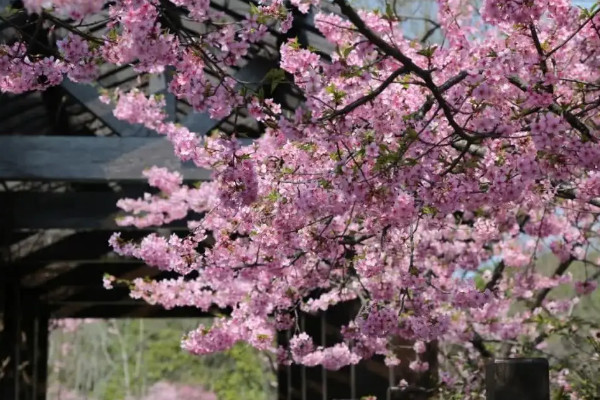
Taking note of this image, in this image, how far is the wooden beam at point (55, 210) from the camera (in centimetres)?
897

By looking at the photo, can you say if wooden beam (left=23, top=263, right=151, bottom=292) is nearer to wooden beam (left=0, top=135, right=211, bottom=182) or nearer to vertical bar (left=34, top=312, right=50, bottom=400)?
vertical bar (left=34, top=312, right=50, bottom=400)

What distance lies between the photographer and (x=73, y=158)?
296 inches

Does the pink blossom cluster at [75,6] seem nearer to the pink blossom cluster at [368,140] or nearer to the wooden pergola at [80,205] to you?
the pink blossom cluster at [368,140]

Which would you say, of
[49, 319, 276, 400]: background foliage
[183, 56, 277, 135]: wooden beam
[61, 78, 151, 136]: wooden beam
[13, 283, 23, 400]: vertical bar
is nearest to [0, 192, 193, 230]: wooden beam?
[61, 78, 151, 136]: wooden beam

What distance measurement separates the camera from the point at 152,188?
30.9ft

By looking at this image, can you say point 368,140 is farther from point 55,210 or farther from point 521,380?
point 55,210

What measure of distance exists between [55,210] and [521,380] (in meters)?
6.23

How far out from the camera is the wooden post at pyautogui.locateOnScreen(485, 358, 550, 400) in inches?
139

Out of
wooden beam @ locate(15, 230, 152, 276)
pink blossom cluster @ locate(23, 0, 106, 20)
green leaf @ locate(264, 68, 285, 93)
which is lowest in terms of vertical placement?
pink blossom cluster @ locate(23, 0, 106, 20)

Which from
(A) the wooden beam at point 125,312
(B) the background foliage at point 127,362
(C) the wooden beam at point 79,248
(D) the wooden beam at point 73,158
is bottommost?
(B) the background foliage at point 127,362

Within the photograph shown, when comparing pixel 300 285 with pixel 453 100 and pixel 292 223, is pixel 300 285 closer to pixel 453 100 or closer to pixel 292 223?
pixel 292 223

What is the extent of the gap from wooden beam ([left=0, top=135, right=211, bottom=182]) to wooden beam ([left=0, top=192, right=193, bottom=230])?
1507mm

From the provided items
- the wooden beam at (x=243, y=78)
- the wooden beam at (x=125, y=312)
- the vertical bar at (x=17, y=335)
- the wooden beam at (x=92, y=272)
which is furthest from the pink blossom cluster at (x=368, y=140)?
the wooden beam at (x=125, y=312)

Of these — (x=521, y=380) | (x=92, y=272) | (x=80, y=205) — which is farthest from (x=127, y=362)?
(x=521, y=380)
